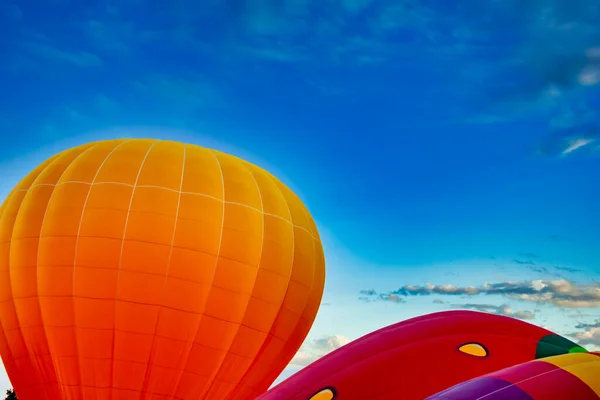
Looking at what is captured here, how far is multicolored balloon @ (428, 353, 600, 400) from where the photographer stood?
5406 mm

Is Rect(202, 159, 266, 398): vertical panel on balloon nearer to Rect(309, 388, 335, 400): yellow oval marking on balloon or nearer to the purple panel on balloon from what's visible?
Rect(309, 388, 335, 400): yellow oval marking on balloon

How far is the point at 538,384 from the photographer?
5535mm

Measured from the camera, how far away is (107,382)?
14.1 m

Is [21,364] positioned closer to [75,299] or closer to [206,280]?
[75,299]

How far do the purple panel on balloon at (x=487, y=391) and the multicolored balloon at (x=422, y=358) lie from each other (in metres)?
1.50

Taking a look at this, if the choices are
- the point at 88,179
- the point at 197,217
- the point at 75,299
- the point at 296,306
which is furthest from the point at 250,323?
the point at 88,179

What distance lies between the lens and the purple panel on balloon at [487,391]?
5.37 m

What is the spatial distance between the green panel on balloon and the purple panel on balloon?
189cm

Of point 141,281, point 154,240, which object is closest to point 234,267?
point 154,240

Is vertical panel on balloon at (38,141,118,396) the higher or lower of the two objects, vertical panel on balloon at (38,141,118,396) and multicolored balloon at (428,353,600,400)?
the higher

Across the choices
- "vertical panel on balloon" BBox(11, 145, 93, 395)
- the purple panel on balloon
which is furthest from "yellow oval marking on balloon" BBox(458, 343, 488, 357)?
"vertical panel on balloon" BBox(11, 145, 93, 395)

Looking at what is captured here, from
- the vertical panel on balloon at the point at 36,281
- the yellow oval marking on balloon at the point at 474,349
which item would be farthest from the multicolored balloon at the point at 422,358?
the vertical panel on balloon at the point at 36,281

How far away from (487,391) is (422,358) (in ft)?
6.64

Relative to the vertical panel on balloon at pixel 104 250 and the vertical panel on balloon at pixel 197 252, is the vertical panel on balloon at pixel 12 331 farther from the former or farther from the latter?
the vertical panel on balloon at pixel 197 252
